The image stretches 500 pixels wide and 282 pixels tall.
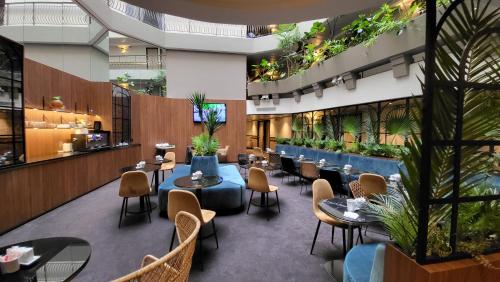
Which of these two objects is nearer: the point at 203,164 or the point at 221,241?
the point at 221,241

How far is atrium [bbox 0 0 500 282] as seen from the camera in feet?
Result: 3.96

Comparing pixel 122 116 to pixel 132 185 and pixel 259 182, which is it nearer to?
pixel 132 185

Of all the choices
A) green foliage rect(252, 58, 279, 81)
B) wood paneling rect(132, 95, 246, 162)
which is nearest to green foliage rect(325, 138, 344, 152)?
wood paneling rect(132, 95, 246, 162)

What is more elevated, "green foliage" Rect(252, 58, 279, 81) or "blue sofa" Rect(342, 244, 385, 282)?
"green foliage" Rect(252, 58, 279, 81)

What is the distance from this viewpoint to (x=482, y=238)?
1268mm

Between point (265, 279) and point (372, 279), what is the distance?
1317mm

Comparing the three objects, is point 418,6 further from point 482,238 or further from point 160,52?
point 160,52

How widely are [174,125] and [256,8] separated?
7459mm

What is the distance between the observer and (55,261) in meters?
1.49

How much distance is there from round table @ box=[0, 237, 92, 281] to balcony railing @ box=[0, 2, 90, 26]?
7.69 meters

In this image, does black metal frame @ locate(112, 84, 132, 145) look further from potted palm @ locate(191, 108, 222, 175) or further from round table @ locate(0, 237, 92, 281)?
round table @ locate(0, 237, 92, 281)

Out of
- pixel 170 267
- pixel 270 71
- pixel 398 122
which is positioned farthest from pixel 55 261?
pixel 270 71

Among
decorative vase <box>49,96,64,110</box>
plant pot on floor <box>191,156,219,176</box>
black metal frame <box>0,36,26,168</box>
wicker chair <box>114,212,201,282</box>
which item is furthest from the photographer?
decorative vase <box>49,96,64,110</box>

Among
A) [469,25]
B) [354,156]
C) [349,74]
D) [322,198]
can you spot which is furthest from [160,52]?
[469,25]
